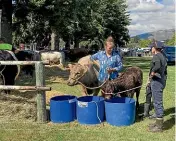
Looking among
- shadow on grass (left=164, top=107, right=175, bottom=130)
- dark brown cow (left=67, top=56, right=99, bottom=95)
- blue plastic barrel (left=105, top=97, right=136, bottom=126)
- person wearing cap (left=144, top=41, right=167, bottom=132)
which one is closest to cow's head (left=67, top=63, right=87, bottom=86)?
dark brown cow (left=67, top=56, right=99, bottom=95)

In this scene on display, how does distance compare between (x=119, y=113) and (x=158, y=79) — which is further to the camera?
(x=119, y=113)

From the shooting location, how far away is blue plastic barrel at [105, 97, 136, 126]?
7062mm

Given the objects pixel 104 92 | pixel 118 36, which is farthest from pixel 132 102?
pixel 118 36

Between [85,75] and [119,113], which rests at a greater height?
[85,75]

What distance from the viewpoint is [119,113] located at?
7.09 m

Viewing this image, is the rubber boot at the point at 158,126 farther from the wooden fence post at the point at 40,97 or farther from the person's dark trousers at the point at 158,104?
the wooden fence post at the point at 40,97

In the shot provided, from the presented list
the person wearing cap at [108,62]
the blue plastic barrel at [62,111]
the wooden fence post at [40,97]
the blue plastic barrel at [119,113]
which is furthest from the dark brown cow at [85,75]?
the blue plastic barrel at [119,113]

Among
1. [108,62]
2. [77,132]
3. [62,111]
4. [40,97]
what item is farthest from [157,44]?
[40,97]

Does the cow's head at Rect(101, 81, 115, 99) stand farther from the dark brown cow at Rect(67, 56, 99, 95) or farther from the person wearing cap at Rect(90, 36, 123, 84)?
the dark brown cow at Rect(67, 56, 99, 95)

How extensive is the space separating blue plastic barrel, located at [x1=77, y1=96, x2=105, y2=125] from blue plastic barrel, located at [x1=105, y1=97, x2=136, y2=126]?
16cm

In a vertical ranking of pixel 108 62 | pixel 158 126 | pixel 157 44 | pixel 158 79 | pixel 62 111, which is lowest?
pixel 158 126

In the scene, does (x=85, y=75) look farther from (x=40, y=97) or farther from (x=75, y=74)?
(x=40, y=97)

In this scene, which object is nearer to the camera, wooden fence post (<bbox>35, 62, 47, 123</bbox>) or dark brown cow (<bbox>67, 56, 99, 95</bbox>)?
wooden fence post (<bbox>35, 62, 47, 123</bbox>)

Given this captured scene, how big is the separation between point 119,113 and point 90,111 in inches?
24.3
